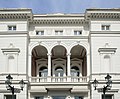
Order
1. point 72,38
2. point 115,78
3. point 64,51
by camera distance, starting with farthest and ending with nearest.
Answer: point 64,51, point 72,38, point 115,78

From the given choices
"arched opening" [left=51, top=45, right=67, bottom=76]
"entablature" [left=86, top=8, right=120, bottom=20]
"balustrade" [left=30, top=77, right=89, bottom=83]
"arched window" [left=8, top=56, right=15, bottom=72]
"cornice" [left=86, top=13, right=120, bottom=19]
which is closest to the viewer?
"arched window" [left=8, top=56, right=15, bottom=72]

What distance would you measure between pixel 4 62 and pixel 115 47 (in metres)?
13.6

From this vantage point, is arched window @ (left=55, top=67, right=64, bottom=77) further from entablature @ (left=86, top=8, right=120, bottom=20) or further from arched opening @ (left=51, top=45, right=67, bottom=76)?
entablature @ (left=86, top=8, right=120, bottom=20)

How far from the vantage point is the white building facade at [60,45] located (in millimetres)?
42906

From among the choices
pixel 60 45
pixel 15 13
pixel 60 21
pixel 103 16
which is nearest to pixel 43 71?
pixel 60 45

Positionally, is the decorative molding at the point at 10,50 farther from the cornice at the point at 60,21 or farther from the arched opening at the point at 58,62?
the arched opening at the point at 58,62

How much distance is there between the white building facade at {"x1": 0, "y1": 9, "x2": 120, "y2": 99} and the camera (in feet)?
141

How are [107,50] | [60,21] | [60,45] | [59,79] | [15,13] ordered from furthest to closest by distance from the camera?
1. [60,45]
2. [60,21]
3. [59,79]
4. [15,13]
5. [107,50]

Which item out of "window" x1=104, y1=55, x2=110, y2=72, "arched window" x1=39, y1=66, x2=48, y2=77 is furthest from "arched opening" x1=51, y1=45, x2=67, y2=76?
"window" x1=104, y1=55, x2=110, y2=72

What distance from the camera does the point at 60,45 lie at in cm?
4562

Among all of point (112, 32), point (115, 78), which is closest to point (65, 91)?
point (115, 78)

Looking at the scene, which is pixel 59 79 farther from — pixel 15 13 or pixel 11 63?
pixel 15 13

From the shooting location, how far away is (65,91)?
147 feet

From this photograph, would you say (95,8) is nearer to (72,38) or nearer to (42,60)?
(72,38)
